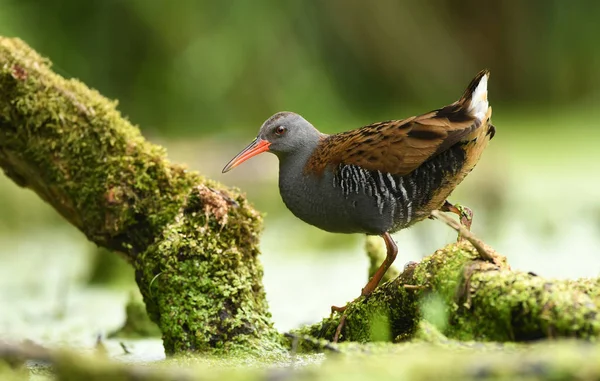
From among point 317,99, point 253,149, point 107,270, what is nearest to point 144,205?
point 253,149

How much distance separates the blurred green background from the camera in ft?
13.9

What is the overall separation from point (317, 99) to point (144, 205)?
139 inches

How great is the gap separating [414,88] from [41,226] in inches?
116

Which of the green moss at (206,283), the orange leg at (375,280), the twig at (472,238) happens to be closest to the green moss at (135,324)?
the green moss at (206,283)

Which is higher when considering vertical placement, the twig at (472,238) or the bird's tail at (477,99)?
the bird's tail at (477,99)

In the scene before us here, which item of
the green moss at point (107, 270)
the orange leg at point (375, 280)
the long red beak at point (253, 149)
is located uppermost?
the green moss at point (107, 270)

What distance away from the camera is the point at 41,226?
5059mm

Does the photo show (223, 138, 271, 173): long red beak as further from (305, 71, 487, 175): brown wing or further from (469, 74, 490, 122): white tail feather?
(469, 74, 490, 122): white tail feather

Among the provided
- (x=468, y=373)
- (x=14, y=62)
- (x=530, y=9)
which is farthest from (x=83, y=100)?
(x=530, y=9)

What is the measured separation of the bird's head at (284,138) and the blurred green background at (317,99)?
79cm

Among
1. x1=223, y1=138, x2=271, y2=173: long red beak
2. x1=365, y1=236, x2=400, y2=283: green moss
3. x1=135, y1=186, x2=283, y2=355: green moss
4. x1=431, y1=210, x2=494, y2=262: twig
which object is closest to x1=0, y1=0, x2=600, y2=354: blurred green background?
x1=365, y1=236, x2=400, y2=283: green moss

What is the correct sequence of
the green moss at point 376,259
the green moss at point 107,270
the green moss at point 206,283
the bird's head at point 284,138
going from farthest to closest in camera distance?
1. the green moss at point 107,270
2. the green moss at point 376,259
3. the bird's head at point 284,138
4. the green moss at point 206,283

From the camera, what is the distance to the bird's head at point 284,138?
285 cm

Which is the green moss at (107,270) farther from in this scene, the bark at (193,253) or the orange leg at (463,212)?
the orange leg at (463,212)
